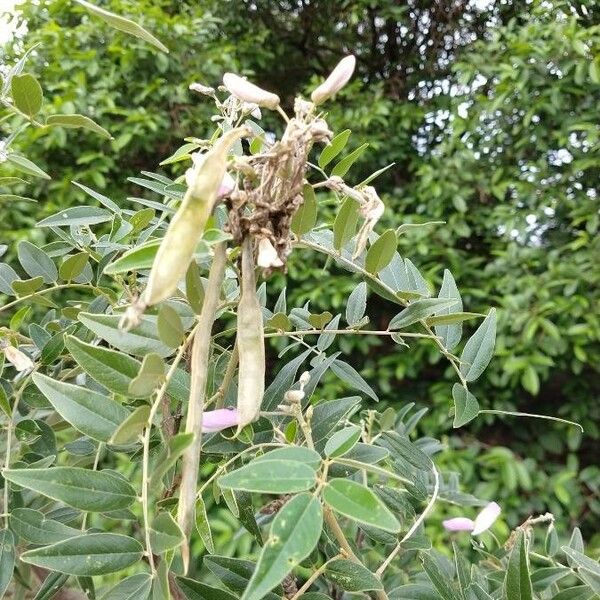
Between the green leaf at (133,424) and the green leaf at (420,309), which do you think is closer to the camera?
the green leaf at (133,424)

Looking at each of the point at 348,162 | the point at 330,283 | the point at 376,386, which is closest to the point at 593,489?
the point at 376,386

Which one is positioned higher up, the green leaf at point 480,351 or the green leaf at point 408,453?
the green leaf at point 480,351

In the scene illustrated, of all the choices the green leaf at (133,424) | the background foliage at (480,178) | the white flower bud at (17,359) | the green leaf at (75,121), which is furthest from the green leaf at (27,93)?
A: the background foliage at (480,178)

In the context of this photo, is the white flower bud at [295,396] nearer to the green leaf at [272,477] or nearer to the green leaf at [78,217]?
the green leaf at [272,477]

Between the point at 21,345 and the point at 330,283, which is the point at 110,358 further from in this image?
the point at 330,283

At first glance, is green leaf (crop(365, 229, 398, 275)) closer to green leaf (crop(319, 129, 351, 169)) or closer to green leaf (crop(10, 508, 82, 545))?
green leaf (crop(319, 129, 351, 169))

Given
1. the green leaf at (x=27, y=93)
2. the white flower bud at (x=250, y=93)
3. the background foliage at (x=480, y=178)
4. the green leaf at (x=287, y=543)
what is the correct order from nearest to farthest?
the green leaf at (x=287, y=543)
the white flower bud at (x=250, y=93)
the green leaf at (x=27, y=93)
the background foliage at (x=480, y=178)

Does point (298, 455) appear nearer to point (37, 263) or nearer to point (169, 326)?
point (169, 326)

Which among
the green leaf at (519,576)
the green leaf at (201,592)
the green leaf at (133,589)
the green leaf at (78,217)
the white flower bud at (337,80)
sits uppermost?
the white flower bud at (337,80)
